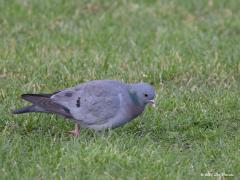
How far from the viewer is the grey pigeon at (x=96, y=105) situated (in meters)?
6.24

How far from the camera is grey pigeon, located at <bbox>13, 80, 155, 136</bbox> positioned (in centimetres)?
624

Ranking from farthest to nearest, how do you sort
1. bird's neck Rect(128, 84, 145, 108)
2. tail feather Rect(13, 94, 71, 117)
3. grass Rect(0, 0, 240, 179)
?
bird's neck Rect(128, 84, 145, 108), tail feather Rect(13, 94, 71, 117), grass Rect(0, 0, 240, 179)

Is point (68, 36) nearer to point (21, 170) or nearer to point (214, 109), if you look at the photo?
point (214, 109)

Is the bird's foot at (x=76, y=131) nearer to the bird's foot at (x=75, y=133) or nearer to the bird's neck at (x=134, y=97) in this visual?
the bird's foot at (x=75, y=133)

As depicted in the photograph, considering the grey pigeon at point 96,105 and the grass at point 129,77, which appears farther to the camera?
the grey pigeon at point 96,105

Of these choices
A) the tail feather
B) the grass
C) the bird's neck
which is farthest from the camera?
the bird's neck

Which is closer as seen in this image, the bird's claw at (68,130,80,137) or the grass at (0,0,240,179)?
the grass at (0,0,240,179)

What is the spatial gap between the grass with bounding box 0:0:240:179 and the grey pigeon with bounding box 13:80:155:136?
0.14 meters

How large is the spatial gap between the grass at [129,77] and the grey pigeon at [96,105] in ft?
0.47

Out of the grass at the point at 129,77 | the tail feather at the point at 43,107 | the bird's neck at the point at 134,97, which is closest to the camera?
the grass at the point at 129,77

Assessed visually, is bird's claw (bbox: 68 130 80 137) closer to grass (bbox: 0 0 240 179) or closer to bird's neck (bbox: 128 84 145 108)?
grass (bbox: 0 0 240 179)

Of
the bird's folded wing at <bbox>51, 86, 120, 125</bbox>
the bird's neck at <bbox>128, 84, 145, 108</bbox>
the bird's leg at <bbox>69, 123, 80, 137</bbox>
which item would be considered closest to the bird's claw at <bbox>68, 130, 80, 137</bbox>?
the bird's leg at <bbox>69, 123, 80, 137</bbox>

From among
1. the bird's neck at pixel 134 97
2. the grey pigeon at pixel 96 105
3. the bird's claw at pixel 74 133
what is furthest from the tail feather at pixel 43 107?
the bird's neck at pixel 134 97

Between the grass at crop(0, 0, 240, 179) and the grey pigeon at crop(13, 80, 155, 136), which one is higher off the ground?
the grey pigeon at crop(13, 80, 155, 136)
